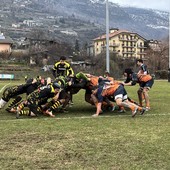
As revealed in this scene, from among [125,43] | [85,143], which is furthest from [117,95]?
[125,43]

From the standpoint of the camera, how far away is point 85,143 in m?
6.98

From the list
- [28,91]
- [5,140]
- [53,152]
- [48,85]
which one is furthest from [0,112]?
[53,152]

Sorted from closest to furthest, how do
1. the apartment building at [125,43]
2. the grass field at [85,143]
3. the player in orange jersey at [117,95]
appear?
the grass field at [85,143] → the player in orange jersey at [117,95] → the apartment building at [125,43]

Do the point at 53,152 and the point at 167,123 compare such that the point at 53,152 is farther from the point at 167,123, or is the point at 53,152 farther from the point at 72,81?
the point at 72,81

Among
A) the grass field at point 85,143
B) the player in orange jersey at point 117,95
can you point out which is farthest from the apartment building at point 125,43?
the grass field at point 85,143

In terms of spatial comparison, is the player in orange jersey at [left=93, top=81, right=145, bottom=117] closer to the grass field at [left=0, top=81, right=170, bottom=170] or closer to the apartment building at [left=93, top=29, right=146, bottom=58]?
the grass field at [left=0, top=81, right=170, bottom=170]

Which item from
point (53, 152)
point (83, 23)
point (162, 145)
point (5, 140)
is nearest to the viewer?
point (53, 152)

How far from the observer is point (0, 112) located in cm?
1191

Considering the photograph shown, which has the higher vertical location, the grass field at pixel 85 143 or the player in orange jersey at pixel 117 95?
the player in orange jersey at pixel 117 95

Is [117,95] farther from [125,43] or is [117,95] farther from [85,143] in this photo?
[125,43]

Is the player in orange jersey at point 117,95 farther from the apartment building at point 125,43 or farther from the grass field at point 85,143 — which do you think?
the apartment building at point 125,43

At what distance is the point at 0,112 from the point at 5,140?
4.76 meters

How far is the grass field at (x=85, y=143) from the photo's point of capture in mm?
5738

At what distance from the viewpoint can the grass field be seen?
226 inches
